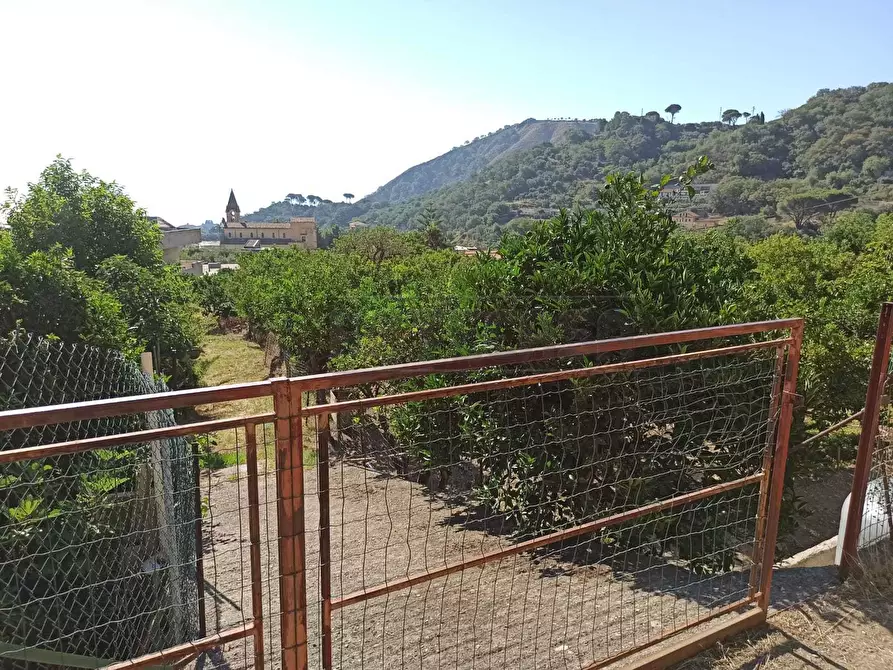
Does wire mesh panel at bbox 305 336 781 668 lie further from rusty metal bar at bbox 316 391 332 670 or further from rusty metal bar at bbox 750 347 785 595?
rusty metal bar at bbox 316 391 332 670

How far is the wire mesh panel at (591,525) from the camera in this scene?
10.0ft

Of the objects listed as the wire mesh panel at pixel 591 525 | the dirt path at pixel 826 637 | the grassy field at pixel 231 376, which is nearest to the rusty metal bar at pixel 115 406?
the wire mesh panel at pixel 591 525

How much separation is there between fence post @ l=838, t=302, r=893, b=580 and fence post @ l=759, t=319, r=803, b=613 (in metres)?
0.43

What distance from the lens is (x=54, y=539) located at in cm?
423

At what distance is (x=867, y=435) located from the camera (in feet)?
10.3

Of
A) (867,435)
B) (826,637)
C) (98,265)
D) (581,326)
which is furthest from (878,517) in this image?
(98,265)

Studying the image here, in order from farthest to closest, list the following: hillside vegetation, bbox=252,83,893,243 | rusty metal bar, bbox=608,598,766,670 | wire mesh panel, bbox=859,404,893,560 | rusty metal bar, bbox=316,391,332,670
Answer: hillside vegetation, bbox=252,83,893,243
wire mesh panel, bbox=859,404,893,560
rusty metal bar, bbox=608,598,766,670
rusty metal bar, bbox=316,391,332,670

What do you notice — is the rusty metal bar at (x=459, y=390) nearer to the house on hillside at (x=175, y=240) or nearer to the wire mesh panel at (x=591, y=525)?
the wire mesh panel at (x=591, y=525)

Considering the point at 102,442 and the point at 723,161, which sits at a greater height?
the point at 723,161

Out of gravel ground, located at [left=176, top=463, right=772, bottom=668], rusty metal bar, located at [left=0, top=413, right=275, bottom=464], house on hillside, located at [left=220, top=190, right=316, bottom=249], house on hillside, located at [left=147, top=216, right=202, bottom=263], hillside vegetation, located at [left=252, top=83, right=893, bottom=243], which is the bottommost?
gravel ground, located at [left=176, top=463, right=772, bottom=668]

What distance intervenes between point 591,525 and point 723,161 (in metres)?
124

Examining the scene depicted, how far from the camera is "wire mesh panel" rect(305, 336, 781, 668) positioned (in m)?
3.05

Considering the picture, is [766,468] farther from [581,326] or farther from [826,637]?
[581,326]

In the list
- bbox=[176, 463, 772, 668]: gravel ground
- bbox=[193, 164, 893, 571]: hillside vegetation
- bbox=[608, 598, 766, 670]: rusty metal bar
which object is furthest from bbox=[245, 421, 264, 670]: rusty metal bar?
bbox=[608, 598, 766, 670]: rusty metal bar
